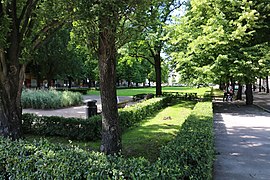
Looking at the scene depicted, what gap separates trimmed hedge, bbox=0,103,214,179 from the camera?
10.8ft

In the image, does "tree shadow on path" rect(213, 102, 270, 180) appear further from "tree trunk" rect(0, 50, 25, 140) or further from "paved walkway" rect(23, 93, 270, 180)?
"tree trunk" rect(0, 50, 25, 140)

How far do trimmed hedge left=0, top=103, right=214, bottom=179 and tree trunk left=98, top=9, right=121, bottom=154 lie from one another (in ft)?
5.02

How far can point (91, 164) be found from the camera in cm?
354

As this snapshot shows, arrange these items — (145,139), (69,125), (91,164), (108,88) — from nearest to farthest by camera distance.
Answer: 1. (91,164)
2. (108,88)
3. (145,139)
4. (69,125)

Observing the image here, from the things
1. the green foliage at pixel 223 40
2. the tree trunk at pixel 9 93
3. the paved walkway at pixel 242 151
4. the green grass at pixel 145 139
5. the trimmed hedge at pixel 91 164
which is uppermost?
the green foliage at pixel 223 40

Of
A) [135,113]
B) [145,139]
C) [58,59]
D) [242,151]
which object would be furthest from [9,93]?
[58,59]

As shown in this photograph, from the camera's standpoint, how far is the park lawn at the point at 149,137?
7.11 m

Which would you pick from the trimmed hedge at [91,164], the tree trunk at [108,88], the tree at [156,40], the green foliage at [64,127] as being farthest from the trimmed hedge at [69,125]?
the tree at [156,40]

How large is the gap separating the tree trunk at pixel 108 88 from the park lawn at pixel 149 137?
3.64ft

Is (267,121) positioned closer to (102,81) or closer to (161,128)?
(161,128)

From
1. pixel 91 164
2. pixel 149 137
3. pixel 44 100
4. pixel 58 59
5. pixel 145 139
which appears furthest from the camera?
pixel 58 59

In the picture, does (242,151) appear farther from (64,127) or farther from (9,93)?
(9,93)

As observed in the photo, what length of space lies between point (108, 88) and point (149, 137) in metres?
3.84

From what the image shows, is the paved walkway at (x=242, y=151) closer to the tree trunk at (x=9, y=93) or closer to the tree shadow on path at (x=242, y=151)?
the tree shadow on path at (x=242, y=151)
